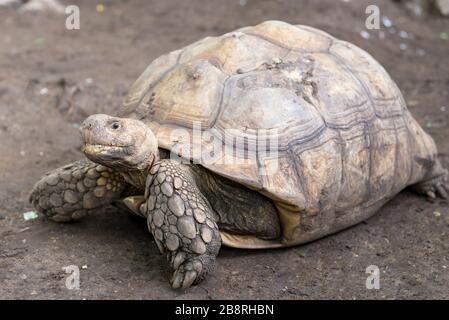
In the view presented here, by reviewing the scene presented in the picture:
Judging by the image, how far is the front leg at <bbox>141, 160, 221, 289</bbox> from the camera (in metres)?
2.95

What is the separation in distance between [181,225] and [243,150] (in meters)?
0.50

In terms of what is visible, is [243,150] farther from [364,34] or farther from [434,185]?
[364,34]

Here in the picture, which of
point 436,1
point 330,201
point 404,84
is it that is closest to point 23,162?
point 330,201

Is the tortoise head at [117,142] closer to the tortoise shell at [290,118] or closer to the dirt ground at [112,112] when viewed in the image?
the tortoise shell at [290,118]

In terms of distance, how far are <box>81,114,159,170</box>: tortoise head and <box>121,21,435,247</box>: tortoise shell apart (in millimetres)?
127

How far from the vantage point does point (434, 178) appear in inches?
165

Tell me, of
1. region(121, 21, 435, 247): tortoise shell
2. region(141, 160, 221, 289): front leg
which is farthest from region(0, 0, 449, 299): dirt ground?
region(121, 21, 435, 247): tortoise shell

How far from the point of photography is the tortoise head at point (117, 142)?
3.01m
